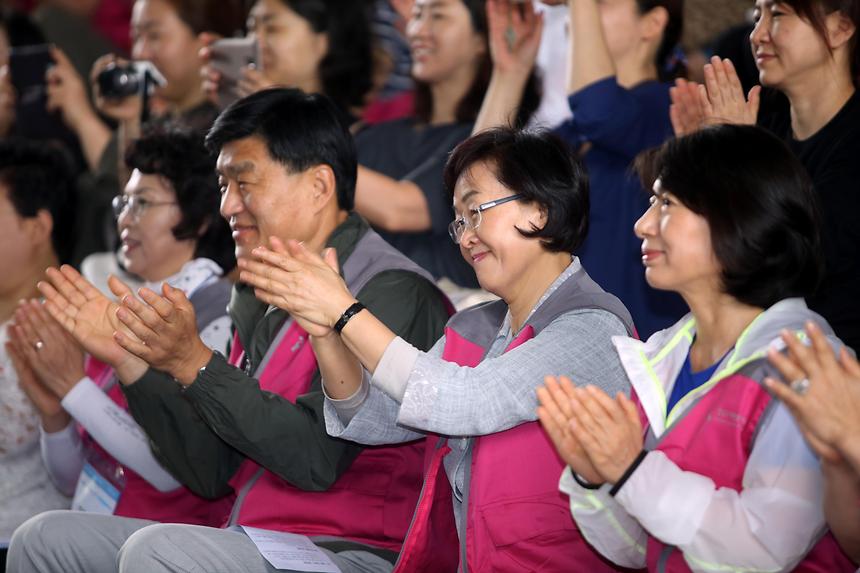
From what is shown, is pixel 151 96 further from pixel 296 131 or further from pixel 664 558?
pixel 664 558

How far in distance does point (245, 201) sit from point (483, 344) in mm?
590

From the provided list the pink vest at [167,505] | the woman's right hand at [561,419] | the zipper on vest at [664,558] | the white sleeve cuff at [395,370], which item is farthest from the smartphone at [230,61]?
the zipper on vest at [664,558]

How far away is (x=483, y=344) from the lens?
2.08 meters

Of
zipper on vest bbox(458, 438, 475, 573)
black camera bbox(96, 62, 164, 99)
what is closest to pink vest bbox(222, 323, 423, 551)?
zipper on vest bbox(458, 438, 475, 573)

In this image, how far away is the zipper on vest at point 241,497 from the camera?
223 centimetres

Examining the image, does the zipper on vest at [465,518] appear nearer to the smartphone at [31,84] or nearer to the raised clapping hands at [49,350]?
the raised clapping hands at [49,350]

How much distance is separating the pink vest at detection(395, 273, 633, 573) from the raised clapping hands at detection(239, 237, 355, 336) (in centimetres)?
29

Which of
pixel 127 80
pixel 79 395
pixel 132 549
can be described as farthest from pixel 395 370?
pixel 127 80

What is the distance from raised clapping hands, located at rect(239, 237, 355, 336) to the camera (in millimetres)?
1866

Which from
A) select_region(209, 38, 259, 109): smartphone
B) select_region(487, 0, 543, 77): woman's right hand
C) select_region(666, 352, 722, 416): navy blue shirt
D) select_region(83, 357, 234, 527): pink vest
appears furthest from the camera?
select_region(209, 38, 259, 109): smartphone

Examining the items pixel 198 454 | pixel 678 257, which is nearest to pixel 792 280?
pixel 678 257

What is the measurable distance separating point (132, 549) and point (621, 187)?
128cm

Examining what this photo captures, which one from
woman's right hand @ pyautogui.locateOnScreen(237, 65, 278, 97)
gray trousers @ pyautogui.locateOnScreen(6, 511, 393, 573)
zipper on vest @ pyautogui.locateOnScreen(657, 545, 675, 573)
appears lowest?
gray trousers @ pyautogui.locateOnScreen(6, 511, 393, 573)

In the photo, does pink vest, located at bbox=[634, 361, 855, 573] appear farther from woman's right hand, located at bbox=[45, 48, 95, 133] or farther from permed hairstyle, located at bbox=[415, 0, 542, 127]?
woman's right hand, located at bbox=[45, 48, 95, 133]
